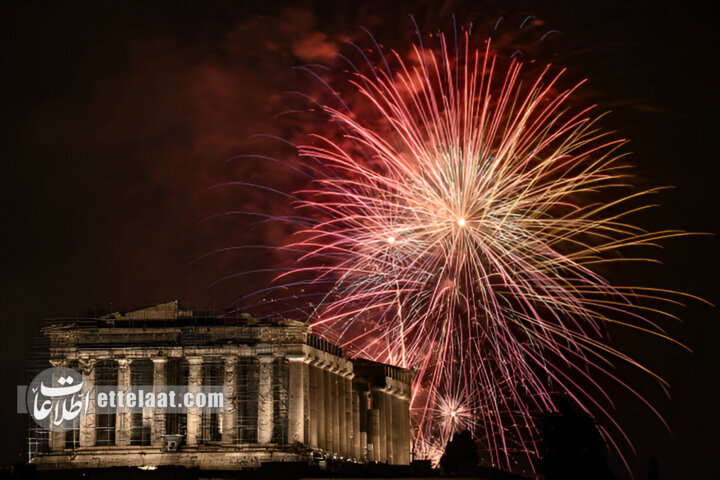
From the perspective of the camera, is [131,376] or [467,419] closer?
[131,376]

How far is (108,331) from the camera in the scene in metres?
92.1

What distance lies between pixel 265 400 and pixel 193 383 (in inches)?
238

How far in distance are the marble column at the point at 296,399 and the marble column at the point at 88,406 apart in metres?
15.9

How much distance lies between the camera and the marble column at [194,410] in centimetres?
9000

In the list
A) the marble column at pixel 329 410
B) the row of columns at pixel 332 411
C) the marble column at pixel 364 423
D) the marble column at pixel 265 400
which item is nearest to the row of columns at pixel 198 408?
the marble column at pixel 265 400

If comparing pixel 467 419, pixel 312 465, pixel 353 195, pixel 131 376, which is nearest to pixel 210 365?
pixel 131 376

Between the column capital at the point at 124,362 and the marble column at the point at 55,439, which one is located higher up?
the column capital at the point at 124,362

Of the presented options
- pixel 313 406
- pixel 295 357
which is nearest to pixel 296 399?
pixel 295 357

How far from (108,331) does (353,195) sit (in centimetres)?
2418

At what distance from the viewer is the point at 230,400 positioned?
9006cm

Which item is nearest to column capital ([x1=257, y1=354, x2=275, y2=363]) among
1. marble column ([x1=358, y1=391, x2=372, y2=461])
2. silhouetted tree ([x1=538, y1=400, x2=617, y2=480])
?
marble column ([x1=358, y1=391, x2=372, y2=461])

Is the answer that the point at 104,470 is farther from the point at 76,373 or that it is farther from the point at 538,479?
the point at 538,479

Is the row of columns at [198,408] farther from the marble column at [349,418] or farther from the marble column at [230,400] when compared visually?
the marble column at [349,418]

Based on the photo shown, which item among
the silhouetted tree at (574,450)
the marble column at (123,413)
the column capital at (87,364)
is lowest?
the silhouetted tree at (574,450)
